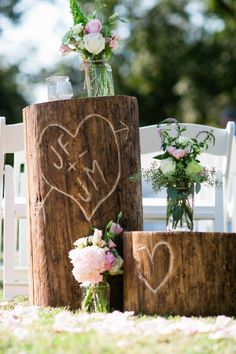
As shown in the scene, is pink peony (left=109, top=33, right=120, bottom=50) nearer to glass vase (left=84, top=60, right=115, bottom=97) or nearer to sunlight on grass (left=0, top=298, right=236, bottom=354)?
glass vase (left=84, top=60, right=115, bottom=97)

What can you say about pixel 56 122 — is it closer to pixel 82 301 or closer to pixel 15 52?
pixel 82 301

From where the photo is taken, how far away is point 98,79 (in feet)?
16.9

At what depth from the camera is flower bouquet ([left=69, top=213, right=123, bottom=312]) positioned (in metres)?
4.69

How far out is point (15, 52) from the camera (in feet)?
110

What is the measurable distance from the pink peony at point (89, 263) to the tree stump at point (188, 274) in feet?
0.72

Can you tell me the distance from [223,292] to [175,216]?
1.61 ft

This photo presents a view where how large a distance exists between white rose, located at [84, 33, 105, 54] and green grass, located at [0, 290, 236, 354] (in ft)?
5.45

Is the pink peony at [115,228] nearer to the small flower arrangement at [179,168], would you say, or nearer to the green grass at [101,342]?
the small flower arrangement at [179,168]

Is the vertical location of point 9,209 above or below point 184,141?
below

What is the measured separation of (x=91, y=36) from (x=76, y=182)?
32.8 inches

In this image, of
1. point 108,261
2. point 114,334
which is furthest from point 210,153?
point 114,334

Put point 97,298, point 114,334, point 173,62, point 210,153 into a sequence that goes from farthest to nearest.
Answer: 1. point 173,62
2. point 210,153
3. point 97,298
4. point 114,334

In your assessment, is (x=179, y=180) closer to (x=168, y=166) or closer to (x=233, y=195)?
(x=168, y=166)

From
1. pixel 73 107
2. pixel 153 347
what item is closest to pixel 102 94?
pixel 73 107
